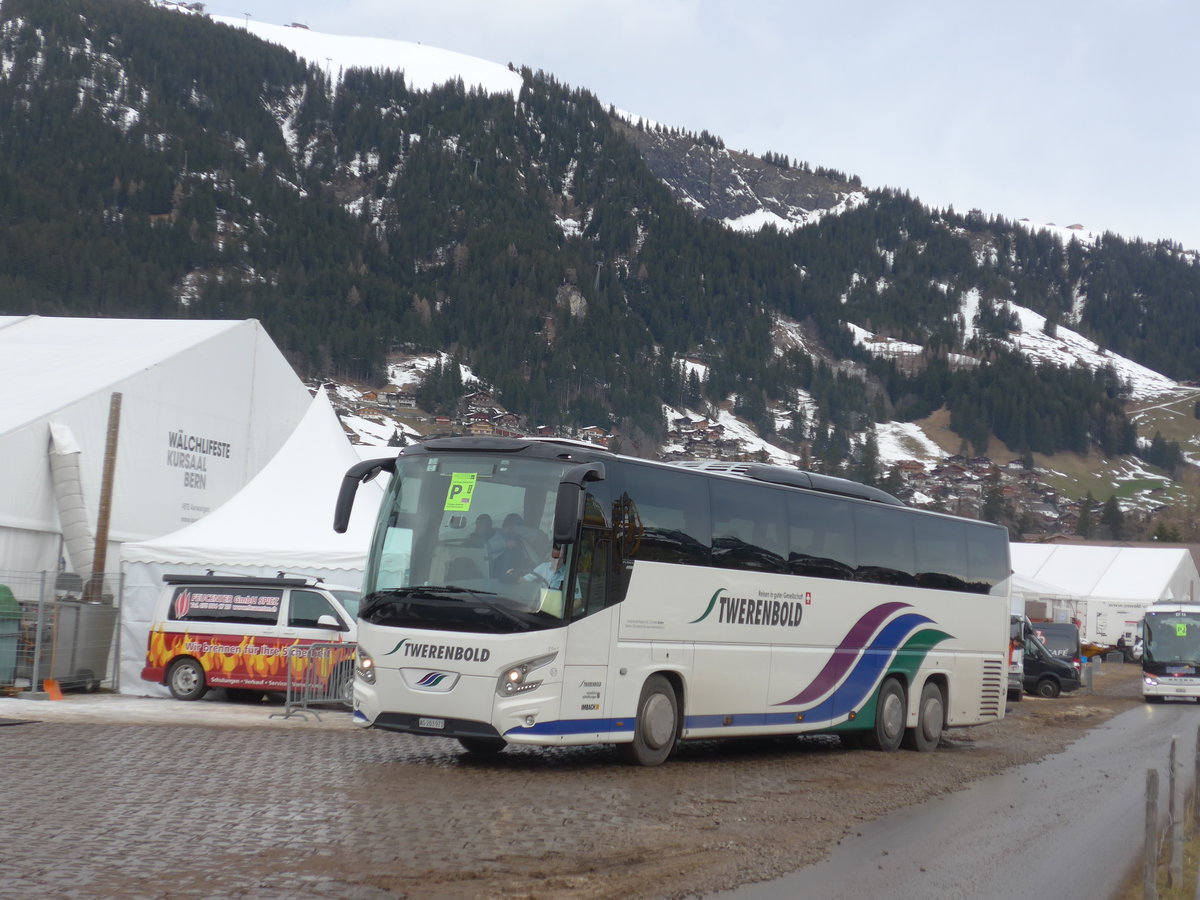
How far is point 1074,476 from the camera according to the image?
619 ft

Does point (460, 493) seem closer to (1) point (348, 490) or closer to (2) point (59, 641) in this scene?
(1) point (348, 490)

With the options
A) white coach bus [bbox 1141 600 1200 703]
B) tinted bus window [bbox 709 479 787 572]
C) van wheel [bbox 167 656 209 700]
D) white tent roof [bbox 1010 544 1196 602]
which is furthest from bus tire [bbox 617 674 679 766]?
white tent roof [bbox 1010 544 1196 602]

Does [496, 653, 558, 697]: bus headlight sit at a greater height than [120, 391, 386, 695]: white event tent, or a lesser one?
lesser

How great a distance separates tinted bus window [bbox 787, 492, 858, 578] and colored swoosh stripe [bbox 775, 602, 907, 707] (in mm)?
715

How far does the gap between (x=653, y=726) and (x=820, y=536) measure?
12.1ft

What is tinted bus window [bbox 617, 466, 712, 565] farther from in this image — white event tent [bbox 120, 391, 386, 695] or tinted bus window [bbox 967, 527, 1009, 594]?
white event tent [bbox 120, 391, 386, 695]

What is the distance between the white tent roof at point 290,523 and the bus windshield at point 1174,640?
21.1m

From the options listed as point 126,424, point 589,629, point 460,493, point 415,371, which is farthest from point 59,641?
point 415,371

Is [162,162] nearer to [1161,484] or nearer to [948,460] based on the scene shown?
[948,460]

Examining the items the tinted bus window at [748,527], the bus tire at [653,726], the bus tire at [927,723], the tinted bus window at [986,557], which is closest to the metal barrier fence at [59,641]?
the bus tire at [653,726]

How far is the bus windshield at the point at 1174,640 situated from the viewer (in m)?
32.2

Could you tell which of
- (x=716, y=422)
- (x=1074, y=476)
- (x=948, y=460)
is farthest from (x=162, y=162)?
(x=1074, y=476)

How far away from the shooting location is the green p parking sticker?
12062mm

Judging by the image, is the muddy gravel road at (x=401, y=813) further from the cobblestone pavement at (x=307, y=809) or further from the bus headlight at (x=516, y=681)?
the bus headlight at (x=516, y=681)
